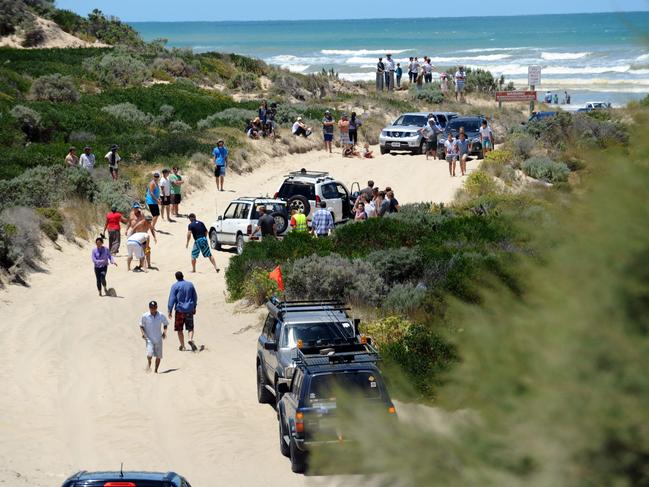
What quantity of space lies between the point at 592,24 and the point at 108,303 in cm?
17389

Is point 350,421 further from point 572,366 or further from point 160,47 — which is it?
point 160,47

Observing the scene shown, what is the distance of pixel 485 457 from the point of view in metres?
3.85

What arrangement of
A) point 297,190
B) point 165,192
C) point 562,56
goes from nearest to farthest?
point 297,190 < point 165,192 < point 562,56

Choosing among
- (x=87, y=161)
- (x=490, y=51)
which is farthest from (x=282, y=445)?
(x=490, y=51)

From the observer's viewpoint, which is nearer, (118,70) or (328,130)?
(328,130)

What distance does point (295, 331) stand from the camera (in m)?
14.5

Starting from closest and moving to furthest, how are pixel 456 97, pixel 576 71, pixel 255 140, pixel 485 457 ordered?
pixel 485 457
pixel 255 140
pixel 456 97
pixel 576 71

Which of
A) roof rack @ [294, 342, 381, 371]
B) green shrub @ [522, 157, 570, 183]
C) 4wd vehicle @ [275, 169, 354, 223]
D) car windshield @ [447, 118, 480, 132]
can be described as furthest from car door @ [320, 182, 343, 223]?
roof rack @ [294, 342, 381, 371]

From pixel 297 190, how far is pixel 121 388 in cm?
1299

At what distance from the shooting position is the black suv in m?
9.05

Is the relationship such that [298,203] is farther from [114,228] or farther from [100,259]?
[100,259]

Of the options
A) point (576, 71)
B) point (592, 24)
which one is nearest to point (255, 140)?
point (576, 71)

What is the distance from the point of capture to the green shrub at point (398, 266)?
20812 millimetres

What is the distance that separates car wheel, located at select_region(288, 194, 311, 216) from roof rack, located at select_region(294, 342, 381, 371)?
15.2 m
